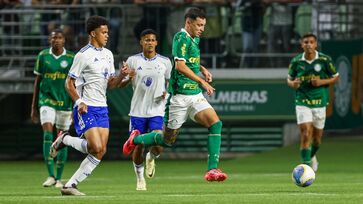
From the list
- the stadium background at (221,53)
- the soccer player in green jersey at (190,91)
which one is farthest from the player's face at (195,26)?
the stadium background at (221,53)

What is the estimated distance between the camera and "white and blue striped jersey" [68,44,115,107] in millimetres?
16672

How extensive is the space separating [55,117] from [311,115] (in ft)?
16.1

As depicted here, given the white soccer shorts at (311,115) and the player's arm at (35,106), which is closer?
the player's arm at (35,106)

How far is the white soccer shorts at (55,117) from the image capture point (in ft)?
73.0

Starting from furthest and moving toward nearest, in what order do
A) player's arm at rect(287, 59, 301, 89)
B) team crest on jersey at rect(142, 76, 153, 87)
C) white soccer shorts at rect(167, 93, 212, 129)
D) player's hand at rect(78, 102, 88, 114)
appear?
player's arm at rect(287, 59, 301, 89)
team crest on jersey at rect(142, 76, 153, 87)
white soccer shorts at rect(167, 93, 212, 129)
player's hand at rect(78, 102, 88, 114)

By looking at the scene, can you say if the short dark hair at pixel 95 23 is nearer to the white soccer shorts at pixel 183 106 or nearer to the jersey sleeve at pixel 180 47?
the jersey sleeve at pixel 180 47

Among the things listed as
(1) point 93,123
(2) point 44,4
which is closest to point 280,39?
(2) point 44,4

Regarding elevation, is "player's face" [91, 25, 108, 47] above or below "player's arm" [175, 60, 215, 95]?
above

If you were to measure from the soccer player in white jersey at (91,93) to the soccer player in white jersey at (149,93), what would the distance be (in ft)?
8.98

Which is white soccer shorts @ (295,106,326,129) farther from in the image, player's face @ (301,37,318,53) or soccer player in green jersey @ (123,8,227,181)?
soccer player in green jersey @ (123,8,227,181)

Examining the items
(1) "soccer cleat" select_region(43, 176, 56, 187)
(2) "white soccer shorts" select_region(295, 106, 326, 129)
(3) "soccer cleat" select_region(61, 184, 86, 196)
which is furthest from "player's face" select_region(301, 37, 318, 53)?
(3) "soccer cleat" select_region(61, 184, 86, 196)

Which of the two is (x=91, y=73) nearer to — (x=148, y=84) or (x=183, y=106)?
(x=183, y=106)

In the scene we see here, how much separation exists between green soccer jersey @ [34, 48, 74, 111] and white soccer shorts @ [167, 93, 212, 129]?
4.88 meters

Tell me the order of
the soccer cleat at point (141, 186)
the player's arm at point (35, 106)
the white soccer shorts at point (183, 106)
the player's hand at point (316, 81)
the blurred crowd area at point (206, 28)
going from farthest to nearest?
the blurred crowd area at point (206, 28) < the player's hand at point (316, 81) < the player's arm at point (35, 106) < the soccer cleat at point (141, 186) < the white soccer shorts at point (183, 106)
